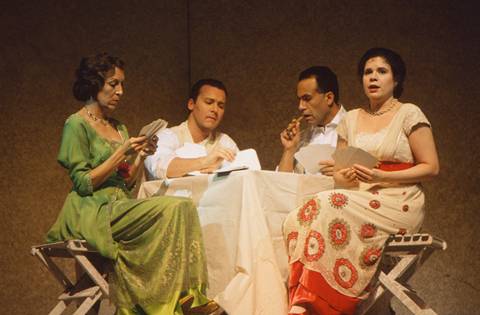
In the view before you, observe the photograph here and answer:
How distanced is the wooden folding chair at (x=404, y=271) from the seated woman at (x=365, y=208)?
5cm

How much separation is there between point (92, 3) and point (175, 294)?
240cm

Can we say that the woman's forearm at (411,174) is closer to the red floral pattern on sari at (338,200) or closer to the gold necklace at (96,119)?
the red floral pattern on sari at (338,200)

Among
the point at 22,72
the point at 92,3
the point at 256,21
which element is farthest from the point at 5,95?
the point at 256,21

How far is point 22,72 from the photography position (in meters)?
4.70

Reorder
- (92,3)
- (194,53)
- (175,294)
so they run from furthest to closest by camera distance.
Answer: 1. (194,53)
2. (92,3)
3. (175,294)

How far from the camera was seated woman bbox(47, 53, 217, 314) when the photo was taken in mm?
3256

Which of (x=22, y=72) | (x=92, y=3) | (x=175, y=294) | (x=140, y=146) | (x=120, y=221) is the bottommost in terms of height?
(x=175, y=294)

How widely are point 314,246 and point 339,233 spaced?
4.5 inches

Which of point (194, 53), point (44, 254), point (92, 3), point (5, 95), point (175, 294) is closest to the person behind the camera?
point (175, 294)

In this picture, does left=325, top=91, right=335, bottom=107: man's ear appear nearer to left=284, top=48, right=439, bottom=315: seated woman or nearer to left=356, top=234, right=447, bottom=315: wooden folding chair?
left=284, top=48, right=439, bottom=315: seated woman

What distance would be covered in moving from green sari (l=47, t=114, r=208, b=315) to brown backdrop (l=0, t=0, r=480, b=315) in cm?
126

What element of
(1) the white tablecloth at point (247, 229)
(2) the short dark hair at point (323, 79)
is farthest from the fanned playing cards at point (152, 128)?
(2) the short dark hair at point (323, 79)

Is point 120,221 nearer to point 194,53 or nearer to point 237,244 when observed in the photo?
point 237,244

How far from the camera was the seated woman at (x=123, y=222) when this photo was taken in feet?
10.7
